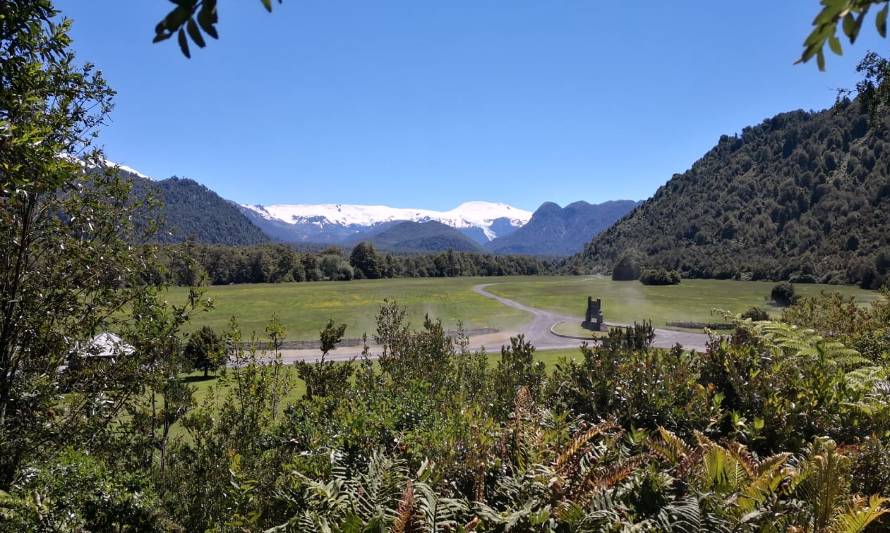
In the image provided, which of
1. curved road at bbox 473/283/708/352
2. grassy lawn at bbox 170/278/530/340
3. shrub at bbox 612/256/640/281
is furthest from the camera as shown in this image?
shrub at bbox 612/256/640/281

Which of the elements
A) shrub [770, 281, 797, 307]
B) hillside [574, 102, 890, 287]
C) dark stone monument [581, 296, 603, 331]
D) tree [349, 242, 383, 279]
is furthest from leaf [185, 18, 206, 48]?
tree [349, 242, 383, 279]

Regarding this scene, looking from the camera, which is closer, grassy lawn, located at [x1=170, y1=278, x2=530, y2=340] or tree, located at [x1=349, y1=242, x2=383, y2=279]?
grassy lawn, located at [x1=170, y1=278, x2=530, y2=340]

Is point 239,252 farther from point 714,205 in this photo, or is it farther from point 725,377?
point 714,205

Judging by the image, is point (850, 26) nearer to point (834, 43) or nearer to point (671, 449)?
point (834, 43)

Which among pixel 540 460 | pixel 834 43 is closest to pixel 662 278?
pixel 540 460

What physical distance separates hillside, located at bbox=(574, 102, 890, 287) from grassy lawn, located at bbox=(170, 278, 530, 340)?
166 ft

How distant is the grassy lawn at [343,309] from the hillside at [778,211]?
1992 inches

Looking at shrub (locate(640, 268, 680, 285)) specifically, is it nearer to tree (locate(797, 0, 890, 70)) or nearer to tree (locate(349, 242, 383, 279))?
tree (locate(349, 242, 383, 279))

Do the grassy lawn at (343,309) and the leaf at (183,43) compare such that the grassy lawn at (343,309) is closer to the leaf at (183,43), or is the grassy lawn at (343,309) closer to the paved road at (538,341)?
the paved road at (538,341)

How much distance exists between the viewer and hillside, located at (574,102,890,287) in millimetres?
79688

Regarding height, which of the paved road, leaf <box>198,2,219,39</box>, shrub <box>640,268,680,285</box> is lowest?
the paved road

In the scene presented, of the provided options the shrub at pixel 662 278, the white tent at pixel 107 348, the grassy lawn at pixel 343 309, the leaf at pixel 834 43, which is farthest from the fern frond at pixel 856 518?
the shrub at pixel 662 278

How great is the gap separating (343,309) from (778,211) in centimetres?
10757

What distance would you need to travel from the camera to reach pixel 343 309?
47094mm
